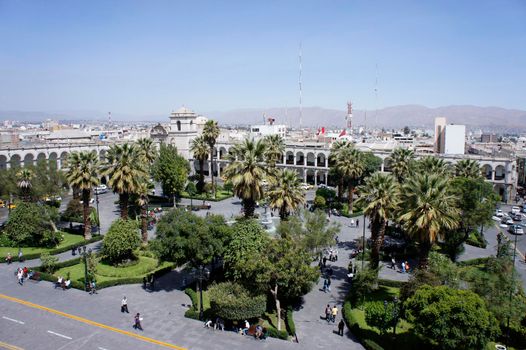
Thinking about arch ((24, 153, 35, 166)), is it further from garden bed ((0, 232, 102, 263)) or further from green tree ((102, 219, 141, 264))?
green tree ((102, 219, 141, 264))

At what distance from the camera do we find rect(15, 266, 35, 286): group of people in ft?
115

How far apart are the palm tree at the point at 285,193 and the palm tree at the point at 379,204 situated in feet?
23.6

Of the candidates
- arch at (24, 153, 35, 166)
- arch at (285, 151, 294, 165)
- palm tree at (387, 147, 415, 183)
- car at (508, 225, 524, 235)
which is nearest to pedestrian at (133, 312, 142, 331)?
palm tree at (387, 147, 415, 183)

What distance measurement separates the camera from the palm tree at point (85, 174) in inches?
1730

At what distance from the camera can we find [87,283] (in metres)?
33.6

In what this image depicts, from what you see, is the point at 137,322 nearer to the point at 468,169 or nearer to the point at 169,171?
the point at 169,171

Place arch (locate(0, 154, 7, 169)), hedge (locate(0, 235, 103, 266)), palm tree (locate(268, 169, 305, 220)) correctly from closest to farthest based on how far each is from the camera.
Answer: palm tree (locate(268, 169, 305, 220)) < hedge (locate(0, 235, 103, 266)) < arch (locate(0, 154, 7, 169))

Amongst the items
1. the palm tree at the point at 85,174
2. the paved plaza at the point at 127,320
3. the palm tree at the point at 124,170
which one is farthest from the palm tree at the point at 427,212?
the palm tree at the point at 85,174

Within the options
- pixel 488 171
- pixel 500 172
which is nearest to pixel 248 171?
pixel 488 171

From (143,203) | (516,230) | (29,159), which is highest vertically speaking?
(29,159)

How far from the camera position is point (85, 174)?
4388 cm

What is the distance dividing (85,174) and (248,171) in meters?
19.6

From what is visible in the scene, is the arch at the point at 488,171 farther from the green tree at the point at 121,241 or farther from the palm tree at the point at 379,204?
the green tree at the point at 121,241

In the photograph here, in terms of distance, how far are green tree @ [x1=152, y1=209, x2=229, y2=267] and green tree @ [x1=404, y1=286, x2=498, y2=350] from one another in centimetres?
1518
